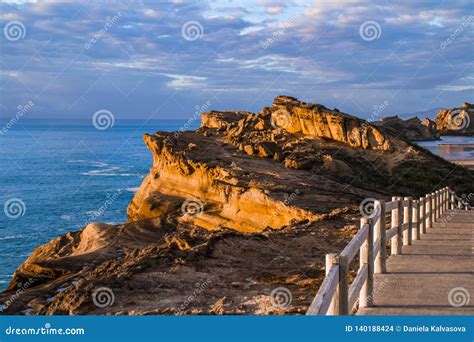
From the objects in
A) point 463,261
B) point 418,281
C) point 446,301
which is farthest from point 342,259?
point 463,261

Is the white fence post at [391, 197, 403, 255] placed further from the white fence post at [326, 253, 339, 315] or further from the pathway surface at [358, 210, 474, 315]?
the white fence post at [326, 253, 339, 315]

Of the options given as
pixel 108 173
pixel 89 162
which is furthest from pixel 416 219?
pixel 89 162

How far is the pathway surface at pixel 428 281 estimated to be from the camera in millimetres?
8453

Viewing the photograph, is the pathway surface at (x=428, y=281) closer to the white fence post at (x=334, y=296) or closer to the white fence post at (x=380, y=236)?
the white fence post at (x=380, y=236)

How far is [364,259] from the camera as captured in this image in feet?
28.7

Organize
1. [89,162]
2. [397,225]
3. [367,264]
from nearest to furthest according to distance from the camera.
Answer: [367,264] → [397,225] → [89,162]

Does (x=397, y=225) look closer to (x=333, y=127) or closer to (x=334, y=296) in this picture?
(x=334, y=296)

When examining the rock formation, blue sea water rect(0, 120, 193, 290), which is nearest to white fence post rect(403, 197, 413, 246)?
the rock formation

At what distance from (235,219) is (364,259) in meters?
19.7

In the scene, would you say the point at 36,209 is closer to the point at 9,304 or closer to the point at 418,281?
the point at 9,304

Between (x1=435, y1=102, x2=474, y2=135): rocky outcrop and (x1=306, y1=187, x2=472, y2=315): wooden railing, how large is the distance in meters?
148

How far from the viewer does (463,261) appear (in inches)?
476

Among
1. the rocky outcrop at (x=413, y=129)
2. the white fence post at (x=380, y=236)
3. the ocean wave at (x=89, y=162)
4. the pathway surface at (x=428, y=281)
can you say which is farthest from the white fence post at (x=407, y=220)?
the rocky outcrop at (x=413, y=129)

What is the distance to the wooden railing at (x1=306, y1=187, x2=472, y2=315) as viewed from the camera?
614 cm
